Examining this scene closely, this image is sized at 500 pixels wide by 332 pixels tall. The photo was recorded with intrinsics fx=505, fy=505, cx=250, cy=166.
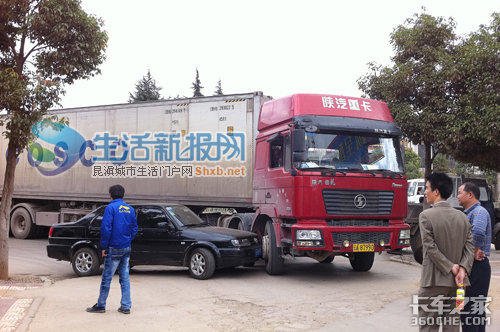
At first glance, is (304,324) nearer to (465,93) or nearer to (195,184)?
(195,184)

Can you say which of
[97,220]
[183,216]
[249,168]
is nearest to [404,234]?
[249,168]

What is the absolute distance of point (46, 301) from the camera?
24.8 feet

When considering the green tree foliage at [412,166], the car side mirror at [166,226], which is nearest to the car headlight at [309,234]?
the car side mirror at [166,226]

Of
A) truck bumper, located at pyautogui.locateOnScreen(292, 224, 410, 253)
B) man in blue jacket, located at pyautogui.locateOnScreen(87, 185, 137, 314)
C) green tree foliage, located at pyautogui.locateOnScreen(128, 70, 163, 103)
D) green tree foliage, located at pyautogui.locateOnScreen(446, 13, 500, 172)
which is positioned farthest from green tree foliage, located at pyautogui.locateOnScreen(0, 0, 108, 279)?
green tree foliage, located at pyautogui.locateOnScreen(128, 70, 163, 103)

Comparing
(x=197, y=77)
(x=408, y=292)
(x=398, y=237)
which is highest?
(x=197, y=77)

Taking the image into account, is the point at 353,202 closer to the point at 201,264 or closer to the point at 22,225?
the point at 201,264

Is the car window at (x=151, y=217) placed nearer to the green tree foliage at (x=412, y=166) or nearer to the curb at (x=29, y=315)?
the curb at (x=29, y=315)

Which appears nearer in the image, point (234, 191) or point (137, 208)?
point (137, 208)

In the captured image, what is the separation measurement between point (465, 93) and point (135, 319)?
10.5 m

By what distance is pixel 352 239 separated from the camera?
921 cm

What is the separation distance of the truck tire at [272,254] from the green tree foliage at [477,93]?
5421 millimetres

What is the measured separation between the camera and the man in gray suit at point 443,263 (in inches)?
171

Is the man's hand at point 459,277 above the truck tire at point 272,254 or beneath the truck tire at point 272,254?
above

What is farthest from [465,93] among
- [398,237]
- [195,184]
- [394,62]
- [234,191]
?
[195,184]
